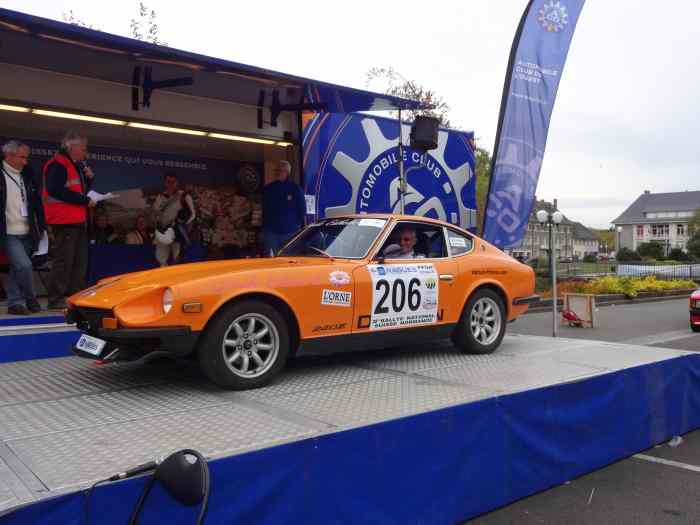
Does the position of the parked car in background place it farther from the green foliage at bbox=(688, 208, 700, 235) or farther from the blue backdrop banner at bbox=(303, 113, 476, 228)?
the green foliage at bbox=(688, 208, 700, 235)

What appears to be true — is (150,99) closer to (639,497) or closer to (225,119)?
(225,119)

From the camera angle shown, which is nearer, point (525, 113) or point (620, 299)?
point (525, 113)

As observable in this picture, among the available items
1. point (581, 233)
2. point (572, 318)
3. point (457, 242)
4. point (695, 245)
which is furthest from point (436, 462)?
point (581, 233)

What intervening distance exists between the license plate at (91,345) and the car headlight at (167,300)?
48 cm

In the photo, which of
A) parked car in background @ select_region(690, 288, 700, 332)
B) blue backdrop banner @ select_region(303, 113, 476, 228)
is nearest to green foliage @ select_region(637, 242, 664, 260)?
parked car in background @ select_region(690, 288, 700, 332)

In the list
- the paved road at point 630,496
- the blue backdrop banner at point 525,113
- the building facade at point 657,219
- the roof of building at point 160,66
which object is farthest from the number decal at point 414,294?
the building facade at point 657,219

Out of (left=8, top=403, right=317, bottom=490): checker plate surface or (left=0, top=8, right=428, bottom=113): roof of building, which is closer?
(left=8, top=403, right=317, bottom=490): checker plate surface

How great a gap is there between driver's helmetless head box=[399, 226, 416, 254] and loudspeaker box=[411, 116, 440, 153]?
2.38 meters

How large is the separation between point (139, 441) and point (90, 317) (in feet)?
4.90

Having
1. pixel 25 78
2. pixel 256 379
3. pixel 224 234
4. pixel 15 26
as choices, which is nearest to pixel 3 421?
pixel 256 379

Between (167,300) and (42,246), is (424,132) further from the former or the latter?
(167,300)

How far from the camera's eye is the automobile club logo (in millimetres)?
10477

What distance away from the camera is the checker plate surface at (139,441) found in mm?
2381

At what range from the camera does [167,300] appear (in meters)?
3.79
